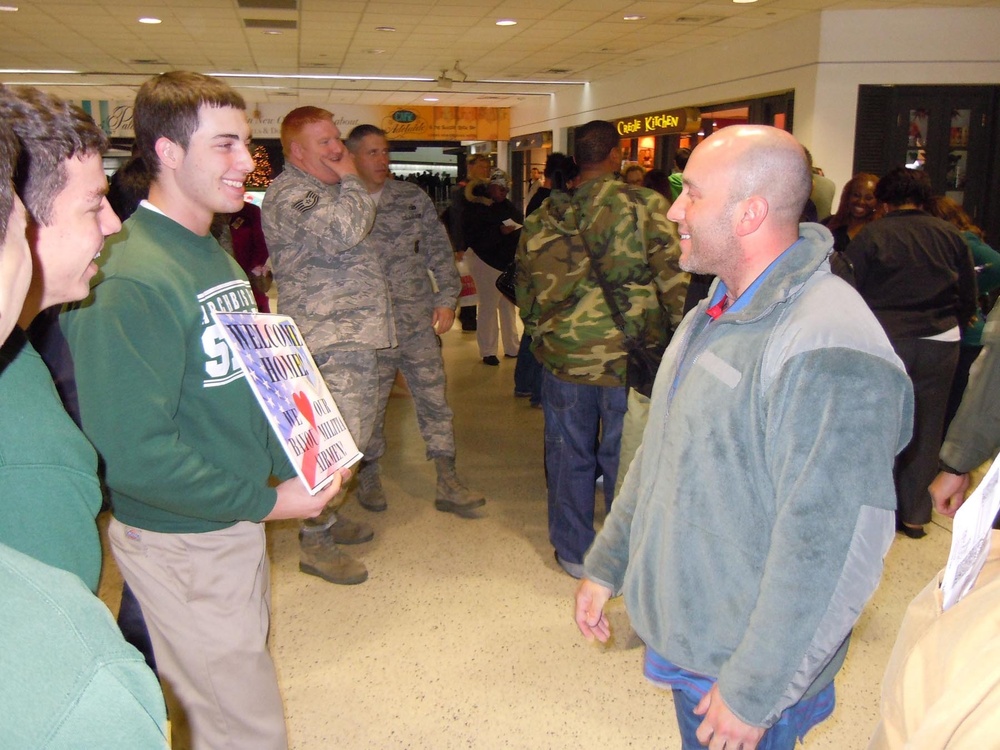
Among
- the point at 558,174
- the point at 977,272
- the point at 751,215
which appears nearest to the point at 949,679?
the point at 751,215

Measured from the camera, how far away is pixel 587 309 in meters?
3.04

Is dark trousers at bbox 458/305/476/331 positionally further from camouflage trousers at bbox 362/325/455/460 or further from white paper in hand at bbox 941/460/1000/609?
white paper in hand at bbox 941/460/1000/609

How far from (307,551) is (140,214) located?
2.12 m

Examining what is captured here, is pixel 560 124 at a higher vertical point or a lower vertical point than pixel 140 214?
higher

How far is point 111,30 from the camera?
30.4 ft

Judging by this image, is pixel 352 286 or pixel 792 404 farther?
pixel 352 286

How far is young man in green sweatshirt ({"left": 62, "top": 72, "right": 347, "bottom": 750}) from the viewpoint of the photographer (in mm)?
1397

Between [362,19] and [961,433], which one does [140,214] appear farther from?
[362,19]

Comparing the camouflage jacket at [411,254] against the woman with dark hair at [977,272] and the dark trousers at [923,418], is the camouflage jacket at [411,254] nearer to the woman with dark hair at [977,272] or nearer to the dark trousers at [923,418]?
the dark trousers at [923,418]

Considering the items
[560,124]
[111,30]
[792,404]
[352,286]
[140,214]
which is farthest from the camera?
[560,124]

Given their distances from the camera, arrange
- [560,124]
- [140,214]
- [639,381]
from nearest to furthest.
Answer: [140,214] → [639,381] → [560,124]

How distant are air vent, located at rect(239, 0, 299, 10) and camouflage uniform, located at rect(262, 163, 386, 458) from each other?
5681 mm

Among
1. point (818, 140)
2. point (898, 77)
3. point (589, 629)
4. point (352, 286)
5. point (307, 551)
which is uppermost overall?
point (898, 77)

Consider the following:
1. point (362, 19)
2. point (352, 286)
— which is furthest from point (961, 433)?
point (362, 19)
